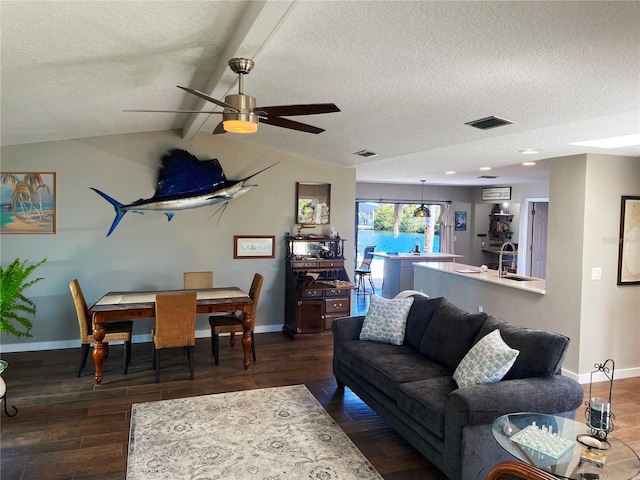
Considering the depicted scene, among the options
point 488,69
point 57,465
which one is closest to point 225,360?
point 57,465

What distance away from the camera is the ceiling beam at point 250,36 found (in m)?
2.10

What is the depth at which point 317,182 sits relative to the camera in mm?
6379

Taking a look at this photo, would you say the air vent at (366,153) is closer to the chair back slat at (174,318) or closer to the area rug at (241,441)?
the chair back slat at (174,318)

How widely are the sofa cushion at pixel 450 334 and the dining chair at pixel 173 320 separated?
2.23 metres

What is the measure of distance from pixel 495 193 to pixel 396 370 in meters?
7.70

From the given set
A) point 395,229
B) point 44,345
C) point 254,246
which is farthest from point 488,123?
point 395,229

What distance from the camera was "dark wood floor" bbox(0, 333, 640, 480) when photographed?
2.95 m

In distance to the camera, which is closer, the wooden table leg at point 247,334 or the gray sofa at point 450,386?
the gray sofa at point 450,386

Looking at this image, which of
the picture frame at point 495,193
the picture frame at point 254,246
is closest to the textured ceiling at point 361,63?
the picture frame at point 254,246

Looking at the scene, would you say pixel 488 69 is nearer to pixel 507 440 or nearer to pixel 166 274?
pixel 507 440

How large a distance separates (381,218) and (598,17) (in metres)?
9.31

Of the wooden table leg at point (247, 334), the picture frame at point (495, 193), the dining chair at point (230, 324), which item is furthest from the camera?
the picture frame at point (495, 193)

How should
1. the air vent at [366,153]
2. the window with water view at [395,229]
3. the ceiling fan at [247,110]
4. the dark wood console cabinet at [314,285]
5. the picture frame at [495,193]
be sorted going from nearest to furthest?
the ceiling fan at [247,110] → the air vent at [366,153] → the dark wood console cabinet at [314,285] → the picture frame at [495,193] → the window with water view at [395,229]

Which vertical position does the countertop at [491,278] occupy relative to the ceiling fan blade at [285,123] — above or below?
below
